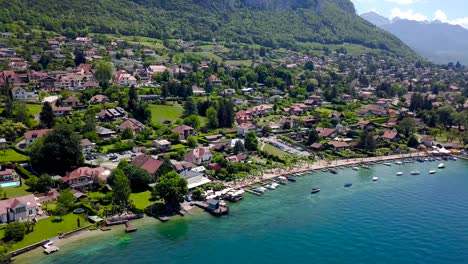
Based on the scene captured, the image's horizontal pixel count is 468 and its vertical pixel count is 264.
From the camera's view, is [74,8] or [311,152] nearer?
[311,152]

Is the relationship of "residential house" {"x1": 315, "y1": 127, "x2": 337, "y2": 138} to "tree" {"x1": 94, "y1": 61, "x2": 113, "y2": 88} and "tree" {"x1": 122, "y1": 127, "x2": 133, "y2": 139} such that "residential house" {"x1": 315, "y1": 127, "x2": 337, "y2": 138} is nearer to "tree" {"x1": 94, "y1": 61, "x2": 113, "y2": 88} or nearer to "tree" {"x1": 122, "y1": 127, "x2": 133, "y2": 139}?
"tree" {"x1": 122, "y1": 127, "x2": 133, "y2": 139}

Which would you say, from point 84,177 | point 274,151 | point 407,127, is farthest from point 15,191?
point 407,127

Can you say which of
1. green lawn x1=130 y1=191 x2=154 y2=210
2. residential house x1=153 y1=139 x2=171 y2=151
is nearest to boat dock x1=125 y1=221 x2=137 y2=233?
green lawn x1=130 y1=191 x2=154 y2=210

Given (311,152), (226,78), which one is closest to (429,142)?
(311,152)

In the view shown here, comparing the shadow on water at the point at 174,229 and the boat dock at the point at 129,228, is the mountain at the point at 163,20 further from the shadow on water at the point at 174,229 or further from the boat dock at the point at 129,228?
the shadow on water at the point at 174,229

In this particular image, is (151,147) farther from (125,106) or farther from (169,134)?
(125,106)

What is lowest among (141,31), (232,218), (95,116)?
(232,218)
